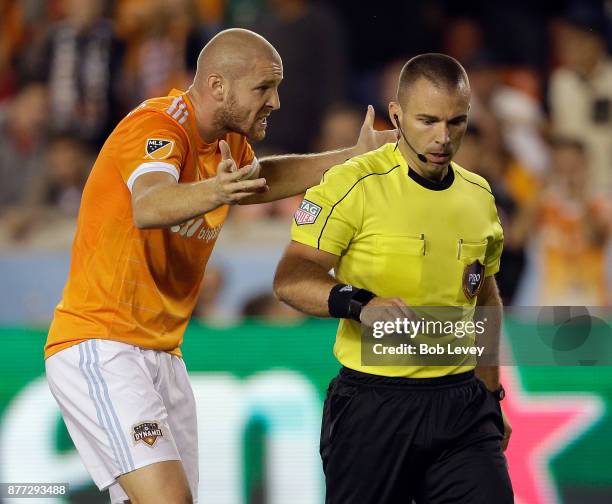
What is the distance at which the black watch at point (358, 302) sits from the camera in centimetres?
344

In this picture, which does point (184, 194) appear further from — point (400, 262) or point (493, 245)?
point (493, 245)

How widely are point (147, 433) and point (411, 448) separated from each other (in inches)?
38.2

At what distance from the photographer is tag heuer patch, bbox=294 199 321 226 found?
12.0ft

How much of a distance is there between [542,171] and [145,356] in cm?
526

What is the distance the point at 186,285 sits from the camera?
4375 millimetres

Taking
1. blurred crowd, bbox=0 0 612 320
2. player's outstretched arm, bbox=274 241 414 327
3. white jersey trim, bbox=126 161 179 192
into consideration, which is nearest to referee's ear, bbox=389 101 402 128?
player's outstretched arm, bbox=274 241 414 327

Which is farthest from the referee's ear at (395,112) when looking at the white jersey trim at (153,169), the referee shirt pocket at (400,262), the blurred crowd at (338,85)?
the blurred crowd at (338,85)

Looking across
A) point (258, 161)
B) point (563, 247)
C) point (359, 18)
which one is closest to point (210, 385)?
point (258, 161)

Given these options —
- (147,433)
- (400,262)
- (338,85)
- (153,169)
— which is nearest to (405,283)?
(400,262)

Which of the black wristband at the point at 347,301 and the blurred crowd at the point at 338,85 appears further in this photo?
the blurred crowd at the point at 338,85

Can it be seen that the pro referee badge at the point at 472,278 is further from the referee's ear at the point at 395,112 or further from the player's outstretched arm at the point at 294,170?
the player's outstretched arm at the point at 294,170

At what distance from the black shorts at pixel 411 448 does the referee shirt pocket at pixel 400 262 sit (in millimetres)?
301

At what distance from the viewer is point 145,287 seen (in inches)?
166

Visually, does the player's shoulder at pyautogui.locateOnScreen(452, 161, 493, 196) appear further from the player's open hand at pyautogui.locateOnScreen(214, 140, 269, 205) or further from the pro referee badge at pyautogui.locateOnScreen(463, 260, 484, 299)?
the player's open hand at pyautogui.locateOnScreen(214, 140, 269, 205)
